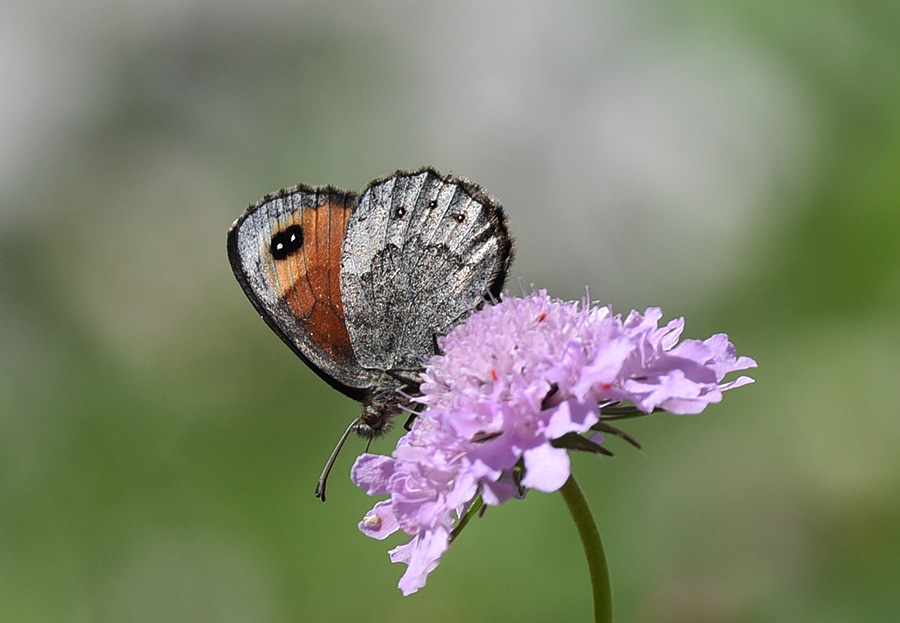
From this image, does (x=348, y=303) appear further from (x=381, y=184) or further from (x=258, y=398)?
(x=258, y=398)

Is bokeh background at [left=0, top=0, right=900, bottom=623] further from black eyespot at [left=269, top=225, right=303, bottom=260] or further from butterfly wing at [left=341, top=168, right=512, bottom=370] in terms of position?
black eyespot at [left=269, top=225, right=303, bottom=260]

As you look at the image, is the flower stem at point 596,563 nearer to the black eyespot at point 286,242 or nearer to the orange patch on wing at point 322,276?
the orange patch on wing at point 322,276

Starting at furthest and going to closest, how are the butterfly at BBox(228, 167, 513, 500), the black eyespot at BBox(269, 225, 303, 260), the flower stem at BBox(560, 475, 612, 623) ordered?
the black eyespot at BBox(269, 225, 303, 260) → the butterfly at BBox(228, 167, 513, 500) → the flower stem at BBox(560, 475, 612, 623)

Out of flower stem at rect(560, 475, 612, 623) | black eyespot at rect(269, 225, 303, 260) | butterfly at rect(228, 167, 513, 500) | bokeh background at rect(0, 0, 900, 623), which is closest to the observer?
flower stem at rect(560, 475, 612, 623)

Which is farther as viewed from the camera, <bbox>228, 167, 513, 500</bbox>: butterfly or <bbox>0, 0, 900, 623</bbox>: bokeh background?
<bbox>0, 0, 900, 623</bbox>: bokeh background

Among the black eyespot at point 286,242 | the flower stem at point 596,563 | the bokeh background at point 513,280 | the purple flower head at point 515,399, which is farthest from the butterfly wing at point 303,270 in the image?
the bokeh background at point 513,280

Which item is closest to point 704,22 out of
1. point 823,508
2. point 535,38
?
point 535,38

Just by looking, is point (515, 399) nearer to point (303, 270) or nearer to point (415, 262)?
point (415, 262)

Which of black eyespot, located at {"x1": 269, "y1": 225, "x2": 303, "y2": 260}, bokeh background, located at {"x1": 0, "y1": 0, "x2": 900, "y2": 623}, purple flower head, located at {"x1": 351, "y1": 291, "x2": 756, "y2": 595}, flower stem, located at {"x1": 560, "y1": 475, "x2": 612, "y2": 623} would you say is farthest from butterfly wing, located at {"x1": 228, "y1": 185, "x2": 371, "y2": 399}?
bokeh background, located at {"x1": 0, "y1": 0, "x2": 900, "y2": 623}
